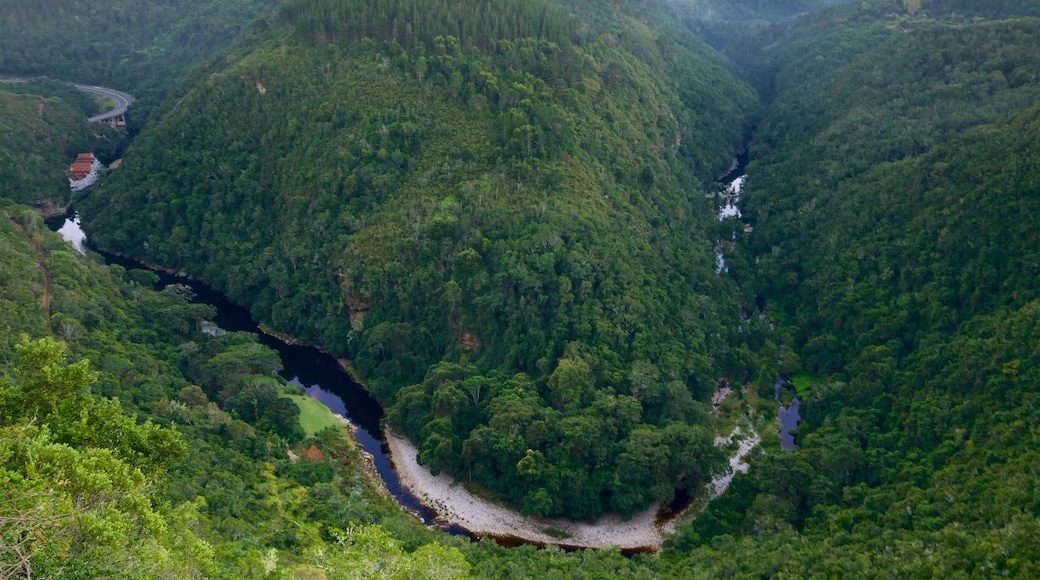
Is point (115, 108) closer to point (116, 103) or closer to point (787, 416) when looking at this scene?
point (116, 103)

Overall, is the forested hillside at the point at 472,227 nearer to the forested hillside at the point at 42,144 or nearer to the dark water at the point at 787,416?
the dark water at the point at 787,416

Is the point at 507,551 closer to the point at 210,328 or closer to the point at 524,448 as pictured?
the point at 524,448

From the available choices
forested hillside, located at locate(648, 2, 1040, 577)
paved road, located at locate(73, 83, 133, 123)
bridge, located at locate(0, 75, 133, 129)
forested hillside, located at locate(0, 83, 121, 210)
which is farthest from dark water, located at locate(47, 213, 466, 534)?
bridge, located at locate(0, 75, 133, 129)

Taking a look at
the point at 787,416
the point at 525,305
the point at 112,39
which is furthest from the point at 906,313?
the point at 112,39

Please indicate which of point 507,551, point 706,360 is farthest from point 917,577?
point 706,360

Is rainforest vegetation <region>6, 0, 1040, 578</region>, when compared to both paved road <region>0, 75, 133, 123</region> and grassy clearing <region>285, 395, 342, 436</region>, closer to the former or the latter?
grassy clearing <region>285, 395, 342, 436</region>
